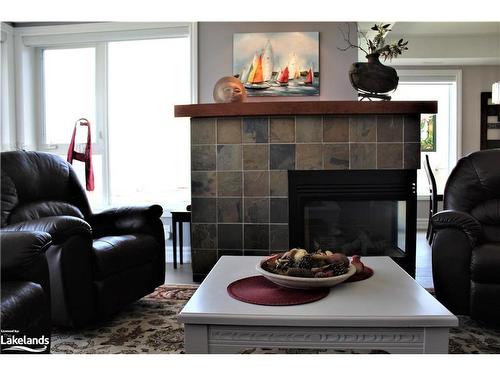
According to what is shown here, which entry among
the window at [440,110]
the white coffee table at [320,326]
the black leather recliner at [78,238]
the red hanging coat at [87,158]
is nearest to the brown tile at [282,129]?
the black leather recliner at [78,238]

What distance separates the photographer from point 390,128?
3.24m

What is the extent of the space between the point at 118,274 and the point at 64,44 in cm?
319

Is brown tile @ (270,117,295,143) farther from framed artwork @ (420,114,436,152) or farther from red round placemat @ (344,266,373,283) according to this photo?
framed artwork @ (420,114,436,152)

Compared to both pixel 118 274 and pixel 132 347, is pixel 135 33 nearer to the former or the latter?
pixel 118 274

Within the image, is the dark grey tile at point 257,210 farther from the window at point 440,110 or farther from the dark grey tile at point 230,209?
the window at point 440,110

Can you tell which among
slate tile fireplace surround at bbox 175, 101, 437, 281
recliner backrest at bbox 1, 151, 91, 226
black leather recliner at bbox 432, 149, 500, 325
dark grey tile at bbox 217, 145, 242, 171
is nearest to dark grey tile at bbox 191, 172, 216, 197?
slate tile fireplace surround at bbox 175, 101, 437, 281

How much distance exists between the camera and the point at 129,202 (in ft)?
15.5

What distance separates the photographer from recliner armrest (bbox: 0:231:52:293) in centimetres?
161

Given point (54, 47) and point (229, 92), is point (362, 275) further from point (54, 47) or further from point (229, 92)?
point (54, 47)

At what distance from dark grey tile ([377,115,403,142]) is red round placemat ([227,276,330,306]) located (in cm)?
185

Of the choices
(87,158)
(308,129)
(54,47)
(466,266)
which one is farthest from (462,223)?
(54,47)

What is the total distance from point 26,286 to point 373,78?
2.71 m

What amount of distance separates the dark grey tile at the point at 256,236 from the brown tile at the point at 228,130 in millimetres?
653

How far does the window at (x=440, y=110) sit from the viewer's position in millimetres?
6379
